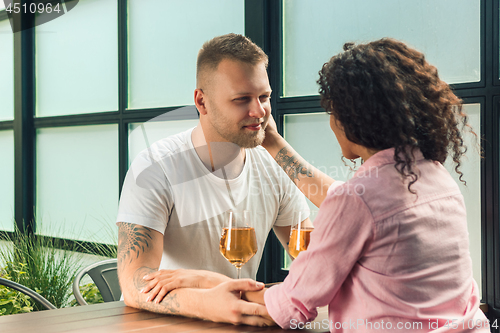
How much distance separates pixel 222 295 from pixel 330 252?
384 mm

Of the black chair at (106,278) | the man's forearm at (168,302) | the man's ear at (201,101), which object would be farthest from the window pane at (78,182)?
the man's forearm at (168,302)

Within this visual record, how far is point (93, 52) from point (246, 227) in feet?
10.7

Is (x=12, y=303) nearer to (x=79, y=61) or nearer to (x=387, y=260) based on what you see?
(x=79, y=61)

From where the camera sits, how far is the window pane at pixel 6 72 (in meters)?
4.76

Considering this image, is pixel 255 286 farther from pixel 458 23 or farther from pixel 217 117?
pixel 458 23

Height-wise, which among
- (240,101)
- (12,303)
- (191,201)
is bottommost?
(12,303)

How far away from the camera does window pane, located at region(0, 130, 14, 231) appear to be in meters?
4.77

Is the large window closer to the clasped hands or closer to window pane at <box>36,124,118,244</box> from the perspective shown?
window pane at <box>36,124,118,244</box>

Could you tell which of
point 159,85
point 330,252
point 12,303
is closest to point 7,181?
point 12,303

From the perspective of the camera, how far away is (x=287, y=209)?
211cm

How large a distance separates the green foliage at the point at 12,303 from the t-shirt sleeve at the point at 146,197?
1.85 m

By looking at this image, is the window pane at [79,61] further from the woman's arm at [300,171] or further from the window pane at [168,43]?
the woman's arm at [300,171]

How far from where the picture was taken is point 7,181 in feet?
15.8

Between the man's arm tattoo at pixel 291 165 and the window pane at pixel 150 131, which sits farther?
the window pane at pixel 150 131
